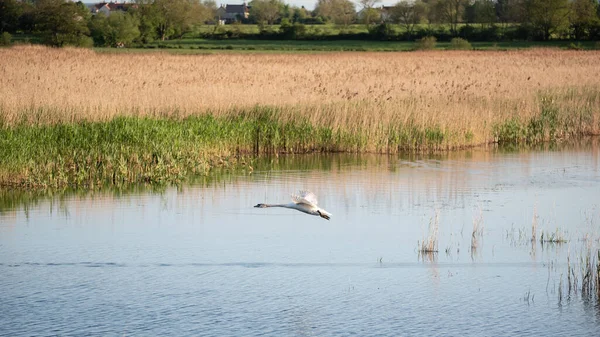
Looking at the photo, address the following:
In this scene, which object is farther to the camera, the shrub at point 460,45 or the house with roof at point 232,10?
the house with roof at point 232,10

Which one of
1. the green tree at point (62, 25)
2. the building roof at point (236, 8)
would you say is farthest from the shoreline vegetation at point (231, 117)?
the building roof at point (236, 8)

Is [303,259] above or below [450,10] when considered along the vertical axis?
below

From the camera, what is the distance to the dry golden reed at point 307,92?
21.5m

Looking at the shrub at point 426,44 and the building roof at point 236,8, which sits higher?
the building roof at point 236,8

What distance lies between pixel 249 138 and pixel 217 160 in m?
1.73

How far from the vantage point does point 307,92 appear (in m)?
25.5

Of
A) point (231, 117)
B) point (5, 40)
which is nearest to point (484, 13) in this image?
point (5, 40)

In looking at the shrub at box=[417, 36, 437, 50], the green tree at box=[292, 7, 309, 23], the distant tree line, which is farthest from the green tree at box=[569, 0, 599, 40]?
the green tree at box=[292, 7, 309, 23]

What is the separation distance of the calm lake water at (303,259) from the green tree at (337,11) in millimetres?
91856

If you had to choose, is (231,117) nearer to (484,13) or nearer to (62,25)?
(62,25)

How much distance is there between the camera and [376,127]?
70.5ft

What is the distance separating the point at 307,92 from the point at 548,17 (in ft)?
181

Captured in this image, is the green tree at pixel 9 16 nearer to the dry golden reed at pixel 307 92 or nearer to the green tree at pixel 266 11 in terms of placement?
the dry golden reed at pixel 307 92

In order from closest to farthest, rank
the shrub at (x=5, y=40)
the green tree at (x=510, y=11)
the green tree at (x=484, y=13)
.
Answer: the shrub at (x=5, y=40) < the green tree at (x=510, y=11) < the green tree at (x=484, y=13)
